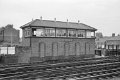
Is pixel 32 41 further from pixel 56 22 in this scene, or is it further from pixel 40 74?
pixel 40 74

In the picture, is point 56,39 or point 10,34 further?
point 10,34

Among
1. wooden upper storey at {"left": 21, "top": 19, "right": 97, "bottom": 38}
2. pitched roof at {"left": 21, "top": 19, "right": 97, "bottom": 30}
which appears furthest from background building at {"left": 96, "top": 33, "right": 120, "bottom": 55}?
pitched roof at {"left": 21, "top": 19, "right": 97, "bottom": 30}

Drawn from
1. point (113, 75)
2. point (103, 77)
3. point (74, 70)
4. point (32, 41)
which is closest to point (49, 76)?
point (74, 70)

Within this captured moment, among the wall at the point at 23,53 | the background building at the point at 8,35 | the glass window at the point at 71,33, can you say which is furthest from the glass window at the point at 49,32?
the background building at the point at 8,35

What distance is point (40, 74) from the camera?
14578 mm

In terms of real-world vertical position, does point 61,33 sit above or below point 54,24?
below

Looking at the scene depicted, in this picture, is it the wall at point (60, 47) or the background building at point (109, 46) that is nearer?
the wall at point (60, 47)

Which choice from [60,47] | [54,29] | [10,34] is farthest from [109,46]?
[10,34]

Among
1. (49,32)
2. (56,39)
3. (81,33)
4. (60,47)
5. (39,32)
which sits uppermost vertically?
(81,33)

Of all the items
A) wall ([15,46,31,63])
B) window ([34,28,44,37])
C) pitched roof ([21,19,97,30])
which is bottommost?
wall ([15,46,31,63])

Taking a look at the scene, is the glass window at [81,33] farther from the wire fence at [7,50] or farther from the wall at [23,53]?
the wire fence at [7,50]

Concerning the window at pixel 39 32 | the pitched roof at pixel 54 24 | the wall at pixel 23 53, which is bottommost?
the wall at pixel 23 53

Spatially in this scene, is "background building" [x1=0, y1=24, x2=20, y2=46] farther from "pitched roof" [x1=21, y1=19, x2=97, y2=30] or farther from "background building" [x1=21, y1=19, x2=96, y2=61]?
"pitched roof" [x1=21, y1=19, x2=97, y2=30]

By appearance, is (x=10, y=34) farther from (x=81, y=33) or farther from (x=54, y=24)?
(x=81, y=33)
